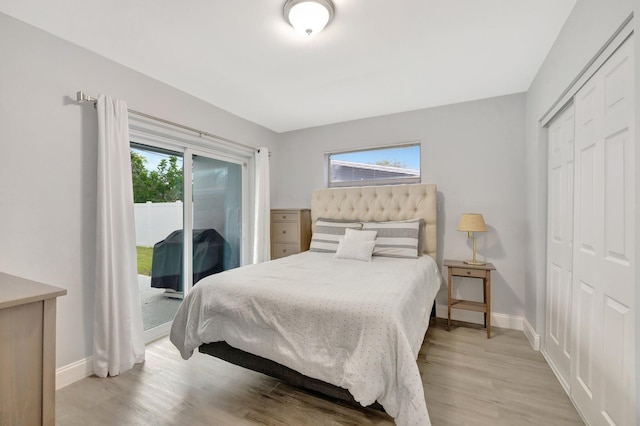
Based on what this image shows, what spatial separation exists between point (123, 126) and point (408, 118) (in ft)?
10.1

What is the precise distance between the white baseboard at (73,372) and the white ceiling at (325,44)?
2.43 meters

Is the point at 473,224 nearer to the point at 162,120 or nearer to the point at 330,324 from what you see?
the point at 330,324

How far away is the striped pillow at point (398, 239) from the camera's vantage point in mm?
2922

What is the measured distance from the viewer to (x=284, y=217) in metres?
3.93

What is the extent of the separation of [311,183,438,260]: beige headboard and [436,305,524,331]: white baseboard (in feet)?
2.41

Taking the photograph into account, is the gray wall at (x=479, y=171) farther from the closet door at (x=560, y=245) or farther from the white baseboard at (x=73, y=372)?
the white baseboard at (x=73, y=372)

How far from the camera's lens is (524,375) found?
209 cm

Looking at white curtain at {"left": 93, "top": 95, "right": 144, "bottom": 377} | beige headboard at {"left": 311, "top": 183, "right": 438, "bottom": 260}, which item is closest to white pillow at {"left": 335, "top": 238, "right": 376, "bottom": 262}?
beige headboard at {"left": 311, "top": 183, "right": 438, "bottom": 260}

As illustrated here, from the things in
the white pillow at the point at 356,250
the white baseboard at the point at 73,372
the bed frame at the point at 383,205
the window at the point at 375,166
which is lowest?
the white baseboard at the point at 73,372

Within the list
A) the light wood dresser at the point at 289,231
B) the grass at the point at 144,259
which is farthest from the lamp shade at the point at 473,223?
the grass at the point at 144,259

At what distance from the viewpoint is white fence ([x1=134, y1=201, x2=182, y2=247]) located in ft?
9.12

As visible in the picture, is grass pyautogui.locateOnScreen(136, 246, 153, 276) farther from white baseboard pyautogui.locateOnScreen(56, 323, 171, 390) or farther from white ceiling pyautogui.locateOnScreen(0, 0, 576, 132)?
white ceiling pyautogui.locateOnScreen(0, 0, 576, 132)

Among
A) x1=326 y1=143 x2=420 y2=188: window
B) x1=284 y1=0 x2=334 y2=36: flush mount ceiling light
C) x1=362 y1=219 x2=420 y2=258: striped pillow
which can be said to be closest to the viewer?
x1=284 y1=0 x2=334 y2=36: flush mount ceiling light

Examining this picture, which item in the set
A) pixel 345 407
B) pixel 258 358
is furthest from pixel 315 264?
pixel 345 407
